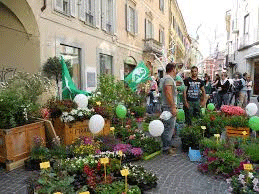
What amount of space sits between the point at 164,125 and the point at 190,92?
153cm

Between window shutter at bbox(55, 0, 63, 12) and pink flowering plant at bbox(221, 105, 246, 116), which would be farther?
window shutter at bbox(55, 0, 63, 12)

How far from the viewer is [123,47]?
1543 cm

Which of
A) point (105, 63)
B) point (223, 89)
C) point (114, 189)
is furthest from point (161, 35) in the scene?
point (114, 189)

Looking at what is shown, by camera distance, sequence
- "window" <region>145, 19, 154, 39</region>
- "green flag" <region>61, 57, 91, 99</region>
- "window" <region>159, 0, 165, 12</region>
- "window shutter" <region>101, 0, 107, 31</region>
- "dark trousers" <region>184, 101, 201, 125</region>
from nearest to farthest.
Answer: "dark trousers" <region>184, 101, 201, 125</region> → "green flag" <region>61, 57, 91, 99</region> → "window shutter" <region>101, 0, 107, 31</region> → "window" <region>145, 19, 154, 39</region> → "window" <region>159, 0, 165, 12</region>

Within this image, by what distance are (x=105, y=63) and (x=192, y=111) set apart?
763 cm

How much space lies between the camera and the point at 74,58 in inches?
416

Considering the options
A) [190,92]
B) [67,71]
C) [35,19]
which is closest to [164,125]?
[190,92]

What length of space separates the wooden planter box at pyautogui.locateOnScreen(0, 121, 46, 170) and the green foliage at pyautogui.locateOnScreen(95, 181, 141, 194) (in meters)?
2.24

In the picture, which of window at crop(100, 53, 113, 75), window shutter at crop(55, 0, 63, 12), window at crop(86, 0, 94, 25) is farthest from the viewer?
window at crop(100, 53, 113, 75)

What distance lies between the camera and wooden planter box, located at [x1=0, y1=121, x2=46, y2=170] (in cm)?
479

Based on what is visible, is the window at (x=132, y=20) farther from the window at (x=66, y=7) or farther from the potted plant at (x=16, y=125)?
the potted plant at (x=16, y=125)

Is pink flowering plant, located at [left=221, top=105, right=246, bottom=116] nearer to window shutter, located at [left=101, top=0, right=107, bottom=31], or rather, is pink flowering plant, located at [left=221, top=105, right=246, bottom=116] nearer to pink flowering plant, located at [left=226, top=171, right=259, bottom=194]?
pink flowering plant, located at [left=226, top=171, right=259, bottom=194]

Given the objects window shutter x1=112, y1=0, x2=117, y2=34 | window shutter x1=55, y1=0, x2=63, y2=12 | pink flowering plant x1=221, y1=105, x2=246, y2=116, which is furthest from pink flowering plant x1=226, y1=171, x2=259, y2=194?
window shutter x1=112, y1=0, x2=117, y2=34

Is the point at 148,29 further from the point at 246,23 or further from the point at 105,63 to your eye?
the point at 246,23
